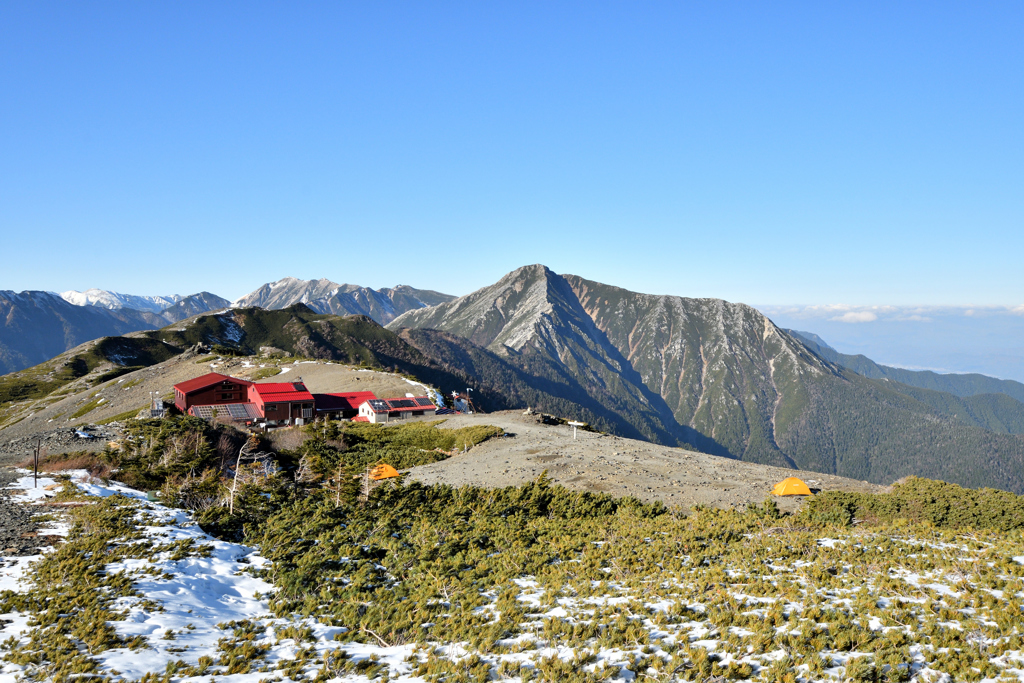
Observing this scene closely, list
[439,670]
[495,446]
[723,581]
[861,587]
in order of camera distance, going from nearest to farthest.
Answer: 1. [439,670]
2. [861,587]
3. [723,581]
4. [495,446]

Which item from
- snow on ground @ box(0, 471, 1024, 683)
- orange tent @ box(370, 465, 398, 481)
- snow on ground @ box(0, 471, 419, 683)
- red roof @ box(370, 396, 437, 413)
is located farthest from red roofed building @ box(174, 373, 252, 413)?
snow on ground @ box(0, 471, 1024, 683)

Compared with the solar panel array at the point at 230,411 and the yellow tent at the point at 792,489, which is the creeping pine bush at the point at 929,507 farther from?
the solar panel array at the point at 230,411

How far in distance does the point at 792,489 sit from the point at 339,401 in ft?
243

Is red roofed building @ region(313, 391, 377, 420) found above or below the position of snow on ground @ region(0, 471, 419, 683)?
below

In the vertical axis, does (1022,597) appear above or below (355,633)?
above

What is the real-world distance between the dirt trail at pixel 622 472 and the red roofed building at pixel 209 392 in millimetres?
53238

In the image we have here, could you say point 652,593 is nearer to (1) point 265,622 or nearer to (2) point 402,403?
(1) point 265,622

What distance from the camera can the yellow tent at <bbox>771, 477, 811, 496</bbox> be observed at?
33688mm

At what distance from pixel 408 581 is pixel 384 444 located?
3649 cm

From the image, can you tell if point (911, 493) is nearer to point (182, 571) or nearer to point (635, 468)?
point (635, 468)

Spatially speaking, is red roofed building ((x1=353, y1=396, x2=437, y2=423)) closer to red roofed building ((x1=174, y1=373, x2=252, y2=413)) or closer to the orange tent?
red roofed building ((x1=174, y1=373, x2=252, y2=413))

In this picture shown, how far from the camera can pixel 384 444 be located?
54.6 meters

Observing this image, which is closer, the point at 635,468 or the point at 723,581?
the point at 723,581

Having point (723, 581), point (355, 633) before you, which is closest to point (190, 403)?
point (355, 633)
